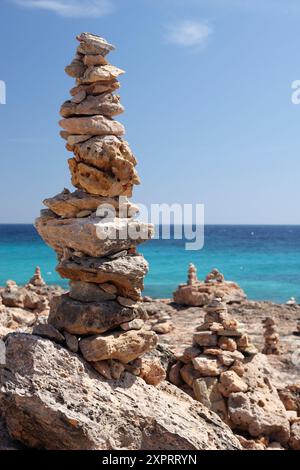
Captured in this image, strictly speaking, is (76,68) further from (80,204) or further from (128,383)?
(128,383)

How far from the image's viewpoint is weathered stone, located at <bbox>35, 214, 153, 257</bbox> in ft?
22.1

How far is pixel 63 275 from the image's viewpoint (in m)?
7.11

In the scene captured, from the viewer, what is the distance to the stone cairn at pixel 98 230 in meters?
6.77

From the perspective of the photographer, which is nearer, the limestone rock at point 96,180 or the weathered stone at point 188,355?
the limestone rock at point 96,180

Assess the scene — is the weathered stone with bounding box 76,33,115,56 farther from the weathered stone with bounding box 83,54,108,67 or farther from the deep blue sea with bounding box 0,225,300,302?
the deep blue sea with bounding box 0,225,300,302

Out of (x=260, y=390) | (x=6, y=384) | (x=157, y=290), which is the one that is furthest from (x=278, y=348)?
(x=157, y=290)

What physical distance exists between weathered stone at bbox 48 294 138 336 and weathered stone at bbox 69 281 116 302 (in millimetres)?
77

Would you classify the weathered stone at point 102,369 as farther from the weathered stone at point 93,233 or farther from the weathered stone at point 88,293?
the weathered stone at point 93,233

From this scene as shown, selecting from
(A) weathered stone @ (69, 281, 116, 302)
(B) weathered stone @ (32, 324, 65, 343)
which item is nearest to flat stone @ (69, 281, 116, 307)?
(A) weathered stone @ (69, 281, 116, 302)

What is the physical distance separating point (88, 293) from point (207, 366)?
13.4 feet

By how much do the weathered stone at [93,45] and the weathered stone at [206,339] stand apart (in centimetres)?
614

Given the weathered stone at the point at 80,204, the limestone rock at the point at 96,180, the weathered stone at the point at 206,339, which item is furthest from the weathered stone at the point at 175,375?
the limestone rock at the point at 96,180

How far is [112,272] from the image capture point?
6.86 metres

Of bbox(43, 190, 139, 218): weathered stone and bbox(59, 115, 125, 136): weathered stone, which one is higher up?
bbox(59, 115, 125, 136): weathered stone
